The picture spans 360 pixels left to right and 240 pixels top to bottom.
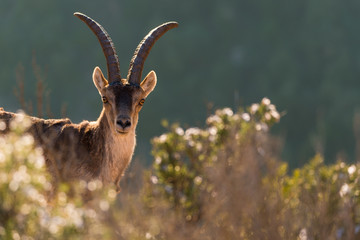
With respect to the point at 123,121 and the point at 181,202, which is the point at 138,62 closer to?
the point at 123,121

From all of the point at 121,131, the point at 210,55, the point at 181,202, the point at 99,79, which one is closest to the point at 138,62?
the point at 99,79

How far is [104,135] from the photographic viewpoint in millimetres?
9891

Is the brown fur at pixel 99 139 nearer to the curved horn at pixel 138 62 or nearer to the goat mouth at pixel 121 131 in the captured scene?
the goat mouth at pixel 121 131

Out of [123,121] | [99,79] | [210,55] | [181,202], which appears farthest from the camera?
[210,55]

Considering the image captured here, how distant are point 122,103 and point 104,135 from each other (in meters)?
0.60

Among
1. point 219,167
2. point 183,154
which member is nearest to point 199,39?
point 183,154

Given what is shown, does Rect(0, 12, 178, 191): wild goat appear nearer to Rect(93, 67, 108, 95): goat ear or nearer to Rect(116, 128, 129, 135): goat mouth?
Rect(116, 128, 129, 135): goat mouth

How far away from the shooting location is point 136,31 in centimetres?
7838

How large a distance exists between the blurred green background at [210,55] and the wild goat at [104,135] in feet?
164

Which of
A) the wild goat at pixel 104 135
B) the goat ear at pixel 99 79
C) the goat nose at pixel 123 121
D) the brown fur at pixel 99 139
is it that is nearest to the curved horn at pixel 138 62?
the wild goat at pixel 104 135

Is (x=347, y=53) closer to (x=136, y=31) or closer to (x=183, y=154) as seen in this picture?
(x=136, y=31)

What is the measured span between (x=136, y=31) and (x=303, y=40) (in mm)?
20409

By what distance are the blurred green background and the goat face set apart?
164 ft

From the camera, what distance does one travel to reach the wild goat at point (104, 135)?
372 inches
